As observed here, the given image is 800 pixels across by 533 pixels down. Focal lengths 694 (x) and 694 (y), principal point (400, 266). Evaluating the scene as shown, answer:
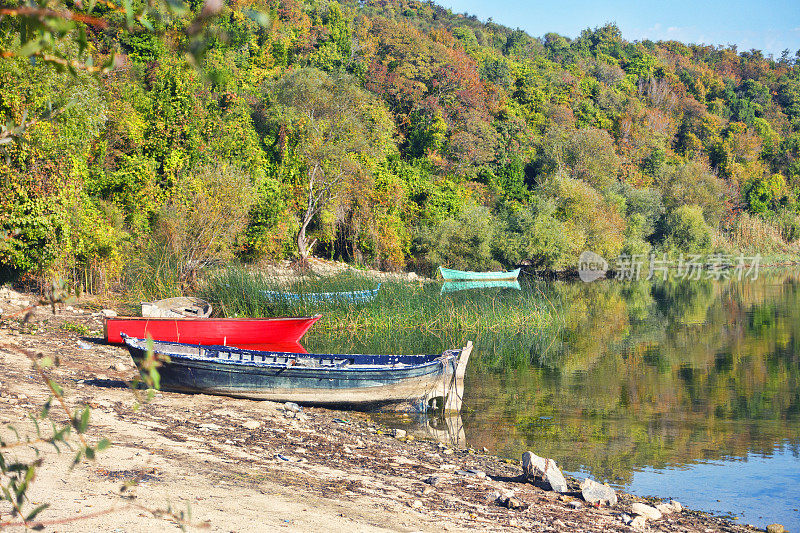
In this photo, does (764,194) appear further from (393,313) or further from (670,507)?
(670,507)

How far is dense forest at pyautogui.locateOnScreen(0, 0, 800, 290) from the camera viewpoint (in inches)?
744

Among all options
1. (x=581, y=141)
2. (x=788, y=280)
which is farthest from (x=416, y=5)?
(x=788, y=280)

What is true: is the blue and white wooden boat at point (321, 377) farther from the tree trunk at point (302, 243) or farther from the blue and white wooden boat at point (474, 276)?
the blue and white wooden boat at point (474, 276)

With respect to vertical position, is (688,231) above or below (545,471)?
above

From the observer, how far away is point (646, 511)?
823 centimetres

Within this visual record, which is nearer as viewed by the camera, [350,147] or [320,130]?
[320,130]

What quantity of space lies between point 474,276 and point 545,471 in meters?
31.1

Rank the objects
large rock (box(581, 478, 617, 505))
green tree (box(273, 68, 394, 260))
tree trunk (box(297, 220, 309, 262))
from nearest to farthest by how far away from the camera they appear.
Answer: large rock (box(581, 478, 617, 505)) < tree trunk (box(297, 220, 309, 262)) < green tree (box(273, 68, 394, 260))

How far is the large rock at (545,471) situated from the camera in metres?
8.94

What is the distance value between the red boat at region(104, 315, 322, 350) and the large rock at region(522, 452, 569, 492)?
10314mm

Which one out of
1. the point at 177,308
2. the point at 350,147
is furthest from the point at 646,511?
the point at 350,147

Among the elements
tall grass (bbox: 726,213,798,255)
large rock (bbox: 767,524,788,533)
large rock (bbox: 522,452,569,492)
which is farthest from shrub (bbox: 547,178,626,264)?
large rock (bbox: 767,524,788,533)

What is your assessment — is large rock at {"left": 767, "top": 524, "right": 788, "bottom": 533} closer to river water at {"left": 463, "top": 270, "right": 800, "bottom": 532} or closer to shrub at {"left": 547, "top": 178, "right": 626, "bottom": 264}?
river water at {"left": 463, "top": 270, "right": 800, "bottom": 532}

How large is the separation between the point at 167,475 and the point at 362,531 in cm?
235
